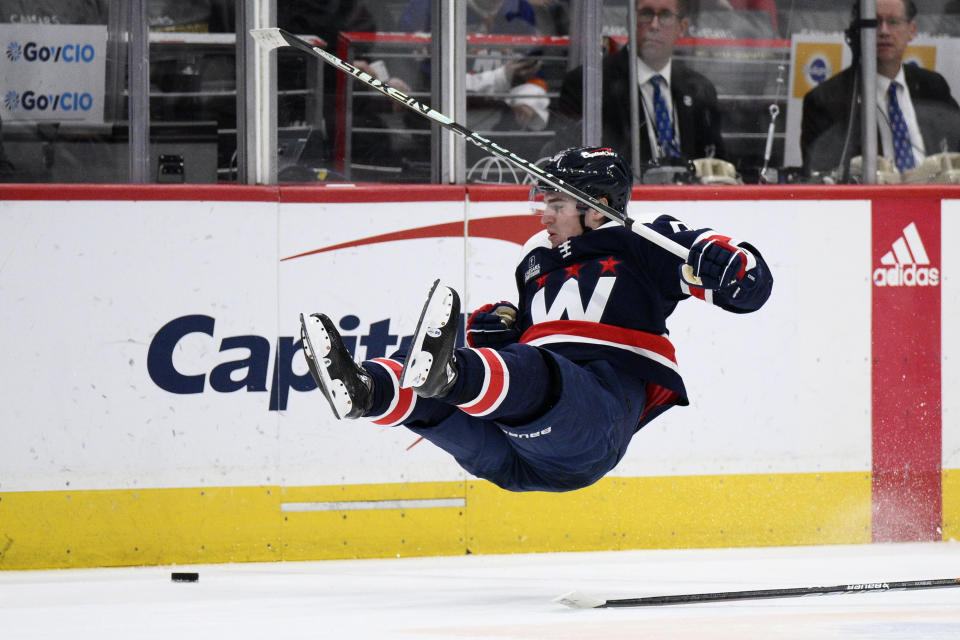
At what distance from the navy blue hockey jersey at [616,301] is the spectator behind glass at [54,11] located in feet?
7.53

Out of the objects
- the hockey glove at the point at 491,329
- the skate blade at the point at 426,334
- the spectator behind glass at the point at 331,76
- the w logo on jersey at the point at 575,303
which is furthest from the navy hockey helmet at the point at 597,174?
the spectator behind glass at the point at 331,76

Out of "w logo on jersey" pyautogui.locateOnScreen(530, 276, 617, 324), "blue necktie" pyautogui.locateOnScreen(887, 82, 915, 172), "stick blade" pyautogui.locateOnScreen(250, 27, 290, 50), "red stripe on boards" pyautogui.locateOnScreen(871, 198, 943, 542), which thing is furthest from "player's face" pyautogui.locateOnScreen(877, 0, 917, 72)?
"stick blade" pyautogui.locateOnScreen(250, 27, 290, 50)

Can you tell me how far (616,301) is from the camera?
347cm

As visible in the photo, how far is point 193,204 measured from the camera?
4.78 meters

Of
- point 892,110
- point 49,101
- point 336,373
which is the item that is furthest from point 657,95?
point 336,373

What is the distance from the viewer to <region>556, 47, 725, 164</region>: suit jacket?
5.28 meters

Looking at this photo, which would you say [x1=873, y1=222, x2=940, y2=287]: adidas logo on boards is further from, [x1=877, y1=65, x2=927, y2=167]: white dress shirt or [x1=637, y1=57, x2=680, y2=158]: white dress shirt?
[x1=637, y1=57, x2=680, y2=158]: white dress shirt

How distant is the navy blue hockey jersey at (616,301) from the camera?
346 cm

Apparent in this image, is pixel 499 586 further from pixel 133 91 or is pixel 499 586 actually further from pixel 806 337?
pixel 133 91

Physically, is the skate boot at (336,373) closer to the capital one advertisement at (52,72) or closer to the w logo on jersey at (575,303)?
the w logo on jersey at (575,303)

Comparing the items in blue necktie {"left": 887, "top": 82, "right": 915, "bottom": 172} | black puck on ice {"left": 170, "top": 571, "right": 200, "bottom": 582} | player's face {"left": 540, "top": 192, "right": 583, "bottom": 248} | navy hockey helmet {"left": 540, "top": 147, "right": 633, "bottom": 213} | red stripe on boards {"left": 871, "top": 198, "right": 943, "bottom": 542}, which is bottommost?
black puck on ice {"left": 170, "top": 571, "right": 200, "bottom": 582}

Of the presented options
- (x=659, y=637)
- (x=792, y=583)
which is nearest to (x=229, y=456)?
(x=792, y=583)

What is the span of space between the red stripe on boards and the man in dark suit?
12.3 inches

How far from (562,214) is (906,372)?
2.26 m
